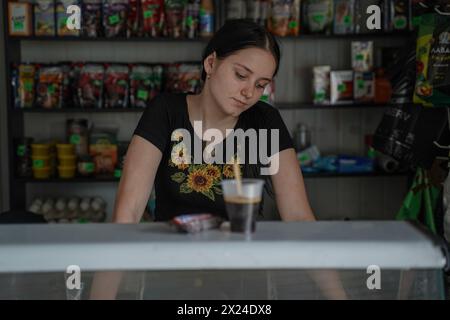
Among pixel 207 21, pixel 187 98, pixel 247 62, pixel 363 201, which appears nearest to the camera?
pixel 247 62

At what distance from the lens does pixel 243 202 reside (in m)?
1.15

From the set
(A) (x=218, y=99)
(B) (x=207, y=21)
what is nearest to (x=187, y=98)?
(A) (x=218, y=99)

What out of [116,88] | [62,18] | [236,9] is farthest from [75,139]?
[236,9]

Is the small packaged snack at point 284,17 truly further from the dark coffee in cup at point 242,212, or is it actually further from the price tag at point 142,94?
the dark coffee in cup at point 242,212

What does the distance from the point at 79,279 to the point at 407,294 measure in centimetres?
56

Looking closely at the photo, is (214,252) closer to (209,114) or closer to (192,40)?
(209,114)

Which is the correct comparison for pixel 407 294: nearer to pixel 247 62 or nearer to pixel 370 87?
pixel 247 62

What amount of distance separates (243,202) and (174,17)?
110 inches

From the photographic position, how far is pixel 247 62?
5.77ft

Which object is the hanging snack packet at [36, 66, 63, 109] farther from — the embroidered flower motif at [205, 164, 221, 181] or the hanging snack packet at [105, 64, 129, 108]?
the embroidered flower motif at [205, 164, 221, 181]

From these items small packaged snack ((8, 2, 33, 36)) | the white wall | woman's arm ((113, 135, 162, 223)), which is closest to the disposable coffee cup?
woman's arm ((113, 135, 162, 223))

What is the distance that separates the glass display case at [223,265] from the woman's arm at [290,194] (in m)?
0.58

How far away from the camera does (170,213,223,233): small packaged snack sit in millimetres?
1189

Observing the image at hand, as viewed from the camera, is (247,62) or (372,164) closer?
(247,62)
